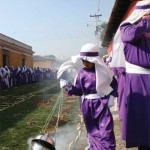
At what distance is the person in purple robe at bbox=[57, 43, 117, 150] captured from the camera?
192 inches

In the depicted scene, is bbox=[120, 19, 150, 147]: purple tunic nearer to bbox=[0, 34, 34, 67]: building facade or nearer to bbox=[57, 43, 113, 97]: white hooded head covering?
bbox=[57, 43, 113, 97]: white hooded head covering

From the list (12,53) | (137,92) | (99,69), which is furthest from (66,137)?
(12,53)

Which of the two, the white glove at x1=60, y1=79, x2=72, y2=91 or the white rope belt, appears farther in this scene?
the white glove at x1=60, y1=79, x2=72, y2=91

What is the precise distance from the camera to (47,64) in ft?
293

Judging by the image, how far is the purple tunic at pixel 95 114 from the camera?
4.72 m

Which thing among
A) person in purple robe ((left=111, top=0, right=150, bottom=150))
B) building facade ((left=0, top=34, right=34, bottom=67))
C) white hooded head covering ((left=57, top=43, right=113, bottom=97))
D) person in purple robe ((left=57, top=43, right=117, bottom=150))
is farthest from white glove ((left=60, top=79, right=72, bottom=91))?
building facade ((left=0, top=34, right=34, bottom=67))

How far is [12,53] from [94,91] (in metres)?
35.3

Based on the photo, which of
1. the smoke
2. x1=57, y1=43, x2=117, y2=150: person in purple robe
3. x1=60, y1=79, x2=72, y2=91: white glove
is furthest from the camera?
the smoke

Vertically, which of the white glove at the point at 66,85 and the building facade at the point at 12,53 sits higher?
the building facade at the point at 12,53

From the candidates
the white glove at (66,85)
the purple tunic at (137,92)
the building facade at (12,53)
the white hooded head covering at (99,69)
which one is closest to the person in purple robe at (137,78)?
the purple tunic at (137,92)

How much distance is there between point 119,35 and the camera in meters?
4.88

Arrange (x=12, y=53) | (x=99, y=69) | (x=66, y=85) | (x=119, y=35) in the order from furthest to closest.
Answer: (x=12, y=53), (x=66, y=85), (x=99, y=69), (x=119, y=35)

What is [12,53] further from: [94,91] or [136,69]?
[136,69]

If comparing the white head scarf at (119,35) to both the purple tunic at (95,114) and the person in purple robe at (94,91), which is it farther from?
the purple tunic at (95,114)
